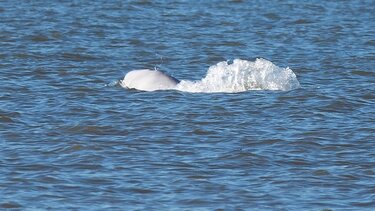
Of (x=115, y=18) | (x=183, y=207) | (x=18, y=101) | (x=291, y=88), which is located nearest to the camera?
(x=183, y=207)

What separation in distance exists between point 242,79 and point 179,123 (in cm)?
331

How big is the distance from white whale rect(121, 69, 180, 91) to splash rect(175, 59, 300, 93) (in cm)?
18

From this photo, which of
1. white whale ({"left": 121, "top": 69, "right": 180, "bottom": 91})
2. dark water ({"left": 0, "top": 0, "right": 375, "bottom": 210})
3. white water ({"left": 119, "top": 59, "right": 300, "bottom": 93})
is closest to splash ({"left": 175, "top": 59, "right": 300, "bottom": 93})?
white water ({"left": 119, "top": 59, "right": 300, "bottom": 93})

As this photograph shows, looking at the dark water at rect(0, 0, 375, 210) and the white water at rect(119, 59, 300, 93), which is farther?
the white water at rect(119, 59, 300, 93)

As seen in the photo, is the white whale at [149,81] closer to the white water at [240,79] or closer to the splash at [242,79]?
the white water at [240,79]

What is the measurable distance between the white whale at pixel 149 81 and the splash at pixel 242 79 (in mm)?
183

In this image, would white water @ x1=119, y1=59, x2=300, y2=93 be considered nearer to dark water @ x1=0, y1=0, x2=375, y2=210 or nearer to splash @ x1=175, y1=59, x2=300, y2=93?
splash @ x1=175, y1=59, x2=300, y2=93

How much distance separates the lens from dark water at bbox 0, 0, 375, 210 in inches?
475

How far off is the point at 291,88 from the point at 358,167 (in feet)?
19.4

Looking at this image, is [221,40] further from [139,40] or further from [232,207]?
[232,207]

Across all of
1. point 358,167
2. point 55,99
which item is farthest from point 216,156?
point 55,99

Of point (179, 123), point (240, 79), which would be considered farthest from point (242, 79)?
point (179, 123)

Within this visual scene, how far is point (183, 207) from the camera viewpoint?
37.6 feet

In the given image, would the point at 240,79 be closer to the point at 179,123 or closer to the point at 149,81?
the point at 149,81
